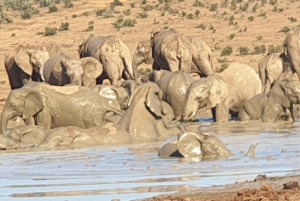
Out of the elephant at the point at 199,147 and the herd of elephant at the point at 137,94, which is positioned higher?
the elephant at the point at 199,147

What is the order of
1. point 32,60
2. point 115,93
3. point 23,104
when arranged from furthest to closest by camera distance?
point 32,60, point 115,93, point 23,104

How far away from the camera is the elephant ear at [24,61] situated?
20.2 meters

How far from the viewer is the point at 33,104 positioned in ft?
44.6

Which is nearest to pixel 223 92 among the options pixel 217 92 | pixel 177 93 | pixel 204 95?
pixel 217 92

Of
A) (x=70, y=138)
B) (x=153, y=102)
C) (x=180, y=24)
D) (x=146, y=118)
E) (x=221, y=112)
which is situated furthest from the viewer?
(x=180, y=24)

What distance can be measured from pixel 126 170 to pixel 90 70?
8623 millimetres

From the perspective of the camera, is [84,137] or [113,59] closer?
[84,137]

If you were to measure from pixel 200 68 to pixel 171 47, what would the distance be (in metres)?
1.01

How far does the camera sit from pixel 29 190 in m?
→ 7.64

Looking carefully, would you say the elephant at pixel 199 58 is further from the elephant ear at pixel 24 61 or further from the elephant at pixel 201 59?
the elephant ear at pixel 24 61

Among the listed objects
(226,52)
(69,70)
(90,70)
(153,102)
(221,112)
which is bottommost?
(226,52)

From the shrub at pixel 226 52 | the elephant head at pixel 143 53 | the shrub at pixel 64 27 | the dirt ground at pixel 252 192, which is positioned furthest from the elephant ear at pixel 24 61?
the dirt ground at pixel 252 192

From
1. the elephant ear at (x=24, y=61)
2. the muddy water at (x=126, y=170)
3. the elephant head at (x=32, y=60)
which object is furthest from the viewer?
the elephant ear at (x=24, y=61)

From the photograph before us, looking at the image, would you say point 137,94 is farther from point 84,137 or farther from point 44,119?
point 44,119
